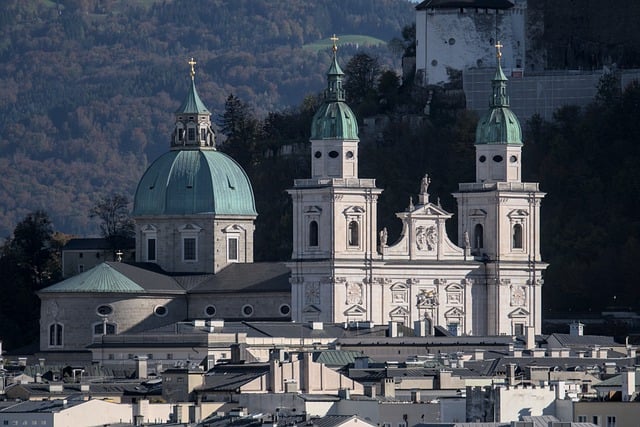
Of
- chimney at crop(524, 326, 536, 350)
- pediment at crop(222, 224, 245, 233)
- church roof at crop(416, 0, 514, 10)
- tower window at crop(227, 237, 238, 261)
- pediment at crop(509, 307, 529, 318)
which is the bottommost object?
chimney at crop(524, 326, 536, 350)

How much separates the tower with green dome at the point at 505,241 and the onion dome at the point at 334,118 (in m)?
5.80

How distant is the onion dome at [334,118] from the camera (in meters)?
147

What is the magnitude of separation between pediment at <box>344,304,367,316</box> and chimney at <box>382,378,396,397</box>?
130 feet

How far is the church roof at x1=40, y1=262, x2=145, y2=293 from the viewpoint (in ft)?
491

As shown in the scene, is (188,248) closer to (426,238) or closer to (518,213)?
(426,238)

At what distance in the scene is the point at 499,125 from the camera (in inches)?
5974

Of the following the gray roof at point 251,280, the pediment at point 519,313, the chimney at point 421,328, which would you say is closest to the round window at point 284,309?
the gray roof at point 251,280

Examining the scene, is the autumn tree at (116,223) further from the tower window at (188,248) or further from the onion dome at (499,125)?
the onion dome at (499,125)

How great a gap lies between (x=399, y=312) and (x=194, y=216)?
1147cm

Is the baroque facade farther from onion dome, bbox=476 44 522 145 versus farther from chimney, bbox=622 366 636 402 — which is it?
chimney, bbox=622 366 636 402

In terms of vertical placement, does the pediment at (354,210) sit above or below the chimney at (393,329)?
above

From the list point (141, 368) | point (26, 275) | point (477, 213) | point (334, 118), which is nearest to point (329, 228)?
point (334, 118)

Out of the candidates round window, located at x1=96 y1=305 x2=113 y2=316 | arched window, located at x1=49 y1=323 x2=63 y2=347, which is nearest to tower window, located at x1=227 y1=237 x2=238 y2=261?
round window, located at x1=96 y1=305 x2=113 y2=316

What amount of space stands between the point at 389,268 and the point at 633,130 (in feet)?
98.3
